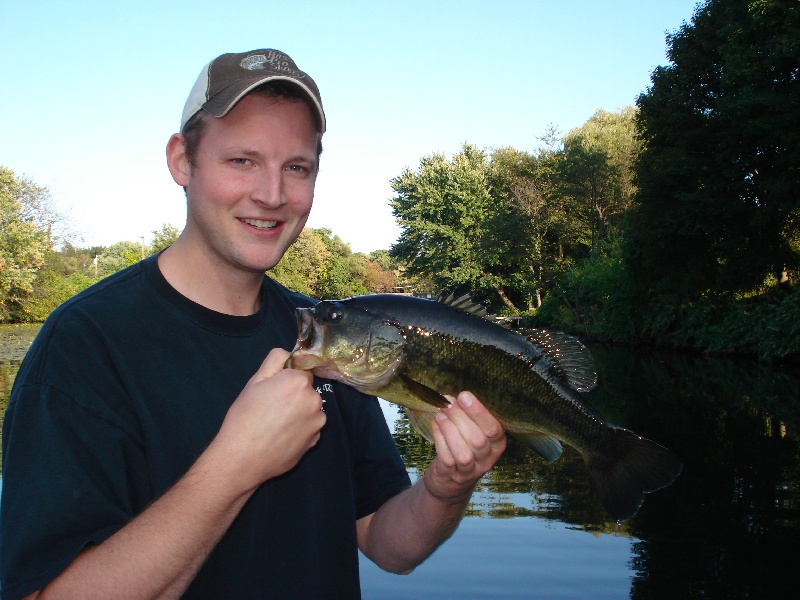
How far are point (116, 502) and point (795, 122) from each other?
95.7 feet

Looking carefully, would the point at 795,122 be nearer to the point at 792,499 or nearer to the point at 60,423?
the point at 792,499

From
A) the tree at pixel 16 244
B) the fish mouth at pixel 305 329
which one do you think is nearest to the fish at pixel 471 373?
the fish mouth at pixel 305 329

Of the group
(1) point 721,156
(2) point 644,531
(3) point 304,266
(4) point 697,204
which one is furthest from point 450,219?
(2) point 644,531

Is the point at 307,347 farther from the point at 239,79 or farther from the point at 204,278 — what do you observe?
the point at 239,79

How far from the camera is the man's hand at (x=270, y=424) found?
76.0 inches

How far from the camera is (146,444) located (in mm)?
2059

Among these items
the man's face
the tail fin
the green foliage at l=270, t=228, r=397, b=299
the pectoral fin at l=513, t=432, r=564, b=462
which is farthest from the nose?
the green foliage at l=270, t=228, r=397, b=299

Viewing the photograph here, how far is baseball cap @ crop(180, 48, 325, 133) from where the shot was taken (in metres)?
2.32

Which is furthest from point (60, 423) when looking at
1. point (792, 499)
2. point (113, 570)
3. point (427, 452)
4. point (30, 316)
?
point (30, 316)

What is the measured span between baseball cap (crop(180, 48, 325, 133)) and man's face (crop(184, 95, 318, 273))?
7cm

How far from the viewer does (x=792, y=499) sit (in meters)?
Answer: 8.59

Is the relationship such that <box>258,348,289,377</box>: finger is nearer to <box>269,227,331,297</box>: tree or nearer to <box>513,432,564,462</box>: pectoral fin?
<box>513,432,564,462</box>: pectoral fin

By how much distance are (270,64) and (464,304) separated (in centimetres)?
120

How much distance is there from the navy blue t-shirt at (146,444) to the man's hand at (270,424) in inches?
10.2
